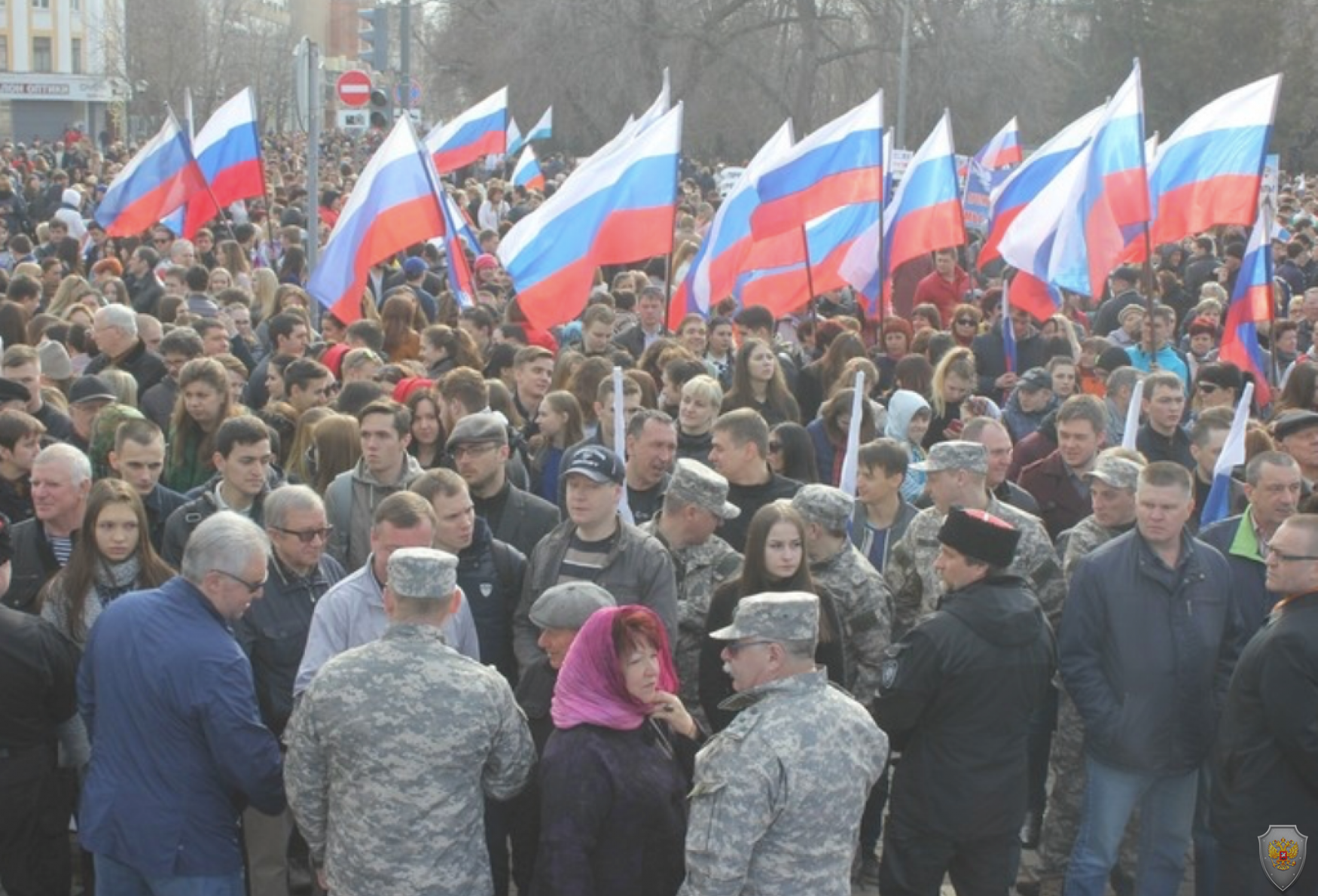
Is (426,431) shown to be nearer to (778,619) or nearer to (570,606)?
(570,606)

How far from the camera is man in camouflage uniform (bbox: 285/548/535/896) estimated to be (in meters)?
4.62

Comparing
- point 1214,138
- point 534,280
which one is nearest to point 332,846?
point 534,280

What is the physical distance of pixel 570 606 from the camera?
505cm

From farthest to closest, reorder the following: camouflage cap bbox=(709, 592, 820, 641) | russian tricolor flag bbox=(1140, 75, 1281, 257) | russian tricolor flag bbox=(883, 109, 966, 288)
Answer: russian tricolor flag bbox=(883, 109, 966, 288) < russian tricolor flag bbox=(1140, 75, 1281, 257) < camouflage cap bbox=(709, 592, 820, 641)

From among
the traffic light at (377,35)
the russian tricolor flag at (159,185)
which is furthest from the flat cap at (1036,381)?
the traffic light at (377,35)

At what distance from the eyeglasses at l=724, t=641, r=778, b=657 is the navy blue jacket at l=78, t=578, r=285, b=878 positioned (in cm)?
141

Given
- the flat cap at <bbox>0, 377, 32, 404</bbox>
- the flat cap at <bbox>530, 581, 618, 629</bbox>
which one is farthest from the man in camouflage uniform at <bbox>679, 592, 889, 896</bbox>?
the flat cap at <bbox>0, 377, 32, 404</bbox>

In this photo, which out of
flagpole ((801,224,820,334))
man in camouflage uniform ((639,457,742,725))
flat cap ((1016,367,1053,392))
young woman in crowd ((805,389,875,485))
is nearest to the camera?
man in camouflage uniform ((639,457,742,725))

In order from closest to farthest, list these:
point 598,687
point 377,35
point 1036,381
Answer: point 598,687 < point 1036,381 < point 377,35

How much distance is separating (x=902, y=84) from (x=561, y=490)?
29769 mm

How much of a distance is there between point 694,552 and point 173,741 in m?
2.19

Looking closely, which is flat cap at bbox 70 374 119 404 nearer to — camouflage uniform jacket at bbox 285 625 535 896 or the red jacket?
camouflage uniform jacket at bbox 285 625 535 896

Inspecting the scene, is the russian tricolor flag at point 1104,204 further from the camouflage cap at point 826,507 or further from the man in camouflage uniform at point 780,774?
the man in camouflage uniform at point 780,774

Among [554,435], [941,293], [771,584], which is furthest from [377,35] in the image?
[771,584]
